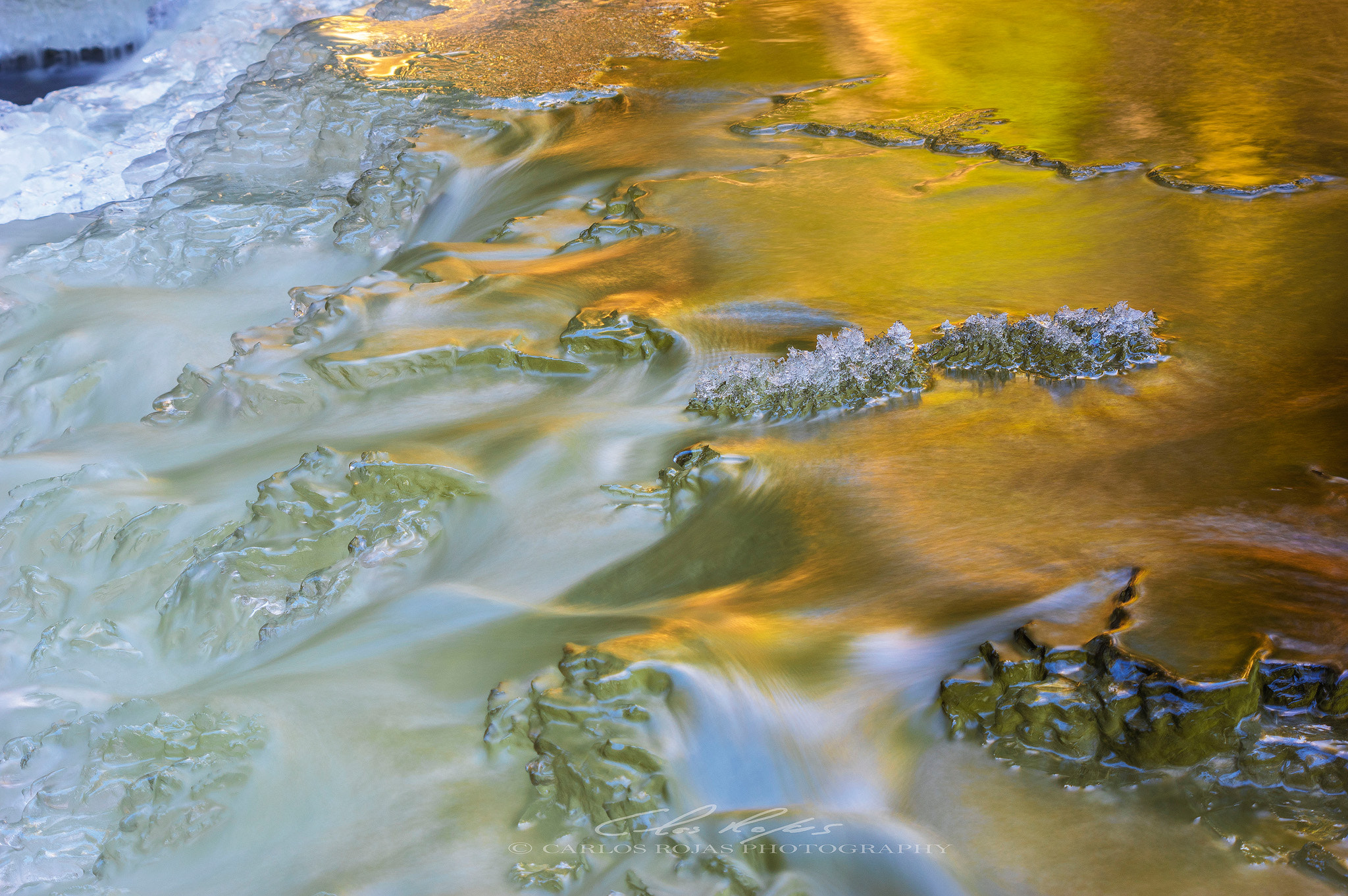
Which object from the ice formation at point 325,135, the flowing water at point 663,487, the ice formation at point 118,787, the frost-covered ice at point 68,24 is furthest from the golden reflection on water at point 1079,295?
the frost-covered ice at point 68,24

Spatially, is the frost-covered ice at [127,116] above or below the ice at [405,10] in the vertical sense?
below

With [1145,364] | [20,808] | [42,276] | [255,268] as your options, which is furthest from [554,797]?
[42,276]

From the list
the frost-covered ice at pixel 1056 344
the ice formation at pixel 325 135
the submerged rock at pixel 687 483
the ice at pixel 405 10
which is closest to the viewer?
the submerged rock at pixel 687 483

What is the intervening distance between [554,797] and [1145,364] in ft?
4.01

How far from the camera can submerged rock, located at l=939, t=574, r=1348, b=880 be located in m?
0.94

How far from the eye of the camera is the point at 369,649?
1.45 meters

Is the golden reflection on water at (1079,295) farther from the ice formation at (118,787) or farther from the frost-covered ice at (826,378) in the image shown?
the ice formation at (118,787)

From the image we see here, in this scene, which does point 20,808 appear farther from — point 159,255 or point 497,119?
point 497,119

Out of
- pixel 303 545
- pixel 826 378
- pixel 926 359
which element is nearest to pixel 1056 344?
pixel 926 359

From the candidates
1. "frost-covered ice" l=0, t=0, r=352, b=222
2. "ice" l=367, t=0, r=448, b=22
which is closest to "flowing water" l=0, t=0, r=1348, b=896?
"frost-covered ice" l=0, t=0, r=352, b=222

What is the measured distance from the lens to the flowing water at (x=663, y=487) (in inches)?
42.1

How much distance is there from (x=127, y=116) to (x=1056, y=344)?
421 cm
